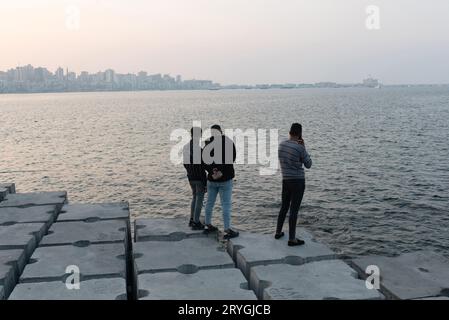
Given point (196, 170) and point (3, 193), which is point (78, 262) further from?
point (3, 193)

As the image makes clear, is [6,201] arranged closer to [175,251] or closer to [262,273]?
[175,251]

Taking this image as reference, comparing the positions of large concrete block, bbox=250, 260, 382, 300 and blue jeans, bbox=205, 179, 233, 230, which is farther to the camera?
blue jeans, bbox=205, 179, 233, 230

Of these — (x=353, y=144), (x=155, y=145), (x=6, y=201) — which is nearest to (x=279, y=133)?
(x=353, y=144)

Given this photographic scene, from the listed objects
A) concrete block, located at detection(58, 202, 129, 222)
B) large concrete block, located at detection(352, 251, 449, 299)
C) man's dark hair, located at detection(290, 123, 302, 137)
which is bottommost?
Answer: large concrete block, located at detection(352, 251, 449, 299)

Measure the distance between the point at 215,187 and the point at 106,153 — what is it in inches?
951

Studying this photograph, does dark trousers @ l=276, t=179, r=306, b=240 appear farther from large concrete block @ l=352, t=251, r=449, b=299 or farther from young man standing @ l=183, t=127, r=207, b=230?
young man standing @ l=183, t=127, r=207, b=230

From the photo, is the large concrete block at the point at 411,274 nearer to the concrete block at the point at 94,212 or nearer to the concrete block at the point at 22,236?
the concrete block at the point at 94,212

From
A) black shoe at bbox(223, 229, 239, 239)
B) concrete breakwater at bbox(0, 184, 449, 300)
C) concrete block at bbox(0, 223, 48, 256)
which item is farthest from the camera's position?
black shoe at bbox(223, 229, 239, 239)

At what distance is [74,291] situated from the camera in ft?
19.8

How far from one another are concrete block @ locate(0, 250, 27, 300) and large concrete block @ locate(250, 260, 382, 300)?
11.0 ft

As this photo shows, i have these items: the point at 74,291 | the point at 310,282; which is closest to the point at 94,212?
the point at 74,291

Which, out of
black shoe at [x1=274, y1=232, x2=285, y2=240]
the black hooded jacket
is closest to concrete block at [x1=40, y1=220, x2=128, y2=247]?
the black hooded jacket

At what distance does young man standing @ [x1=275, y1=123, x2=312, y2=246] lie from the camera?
297 inches
